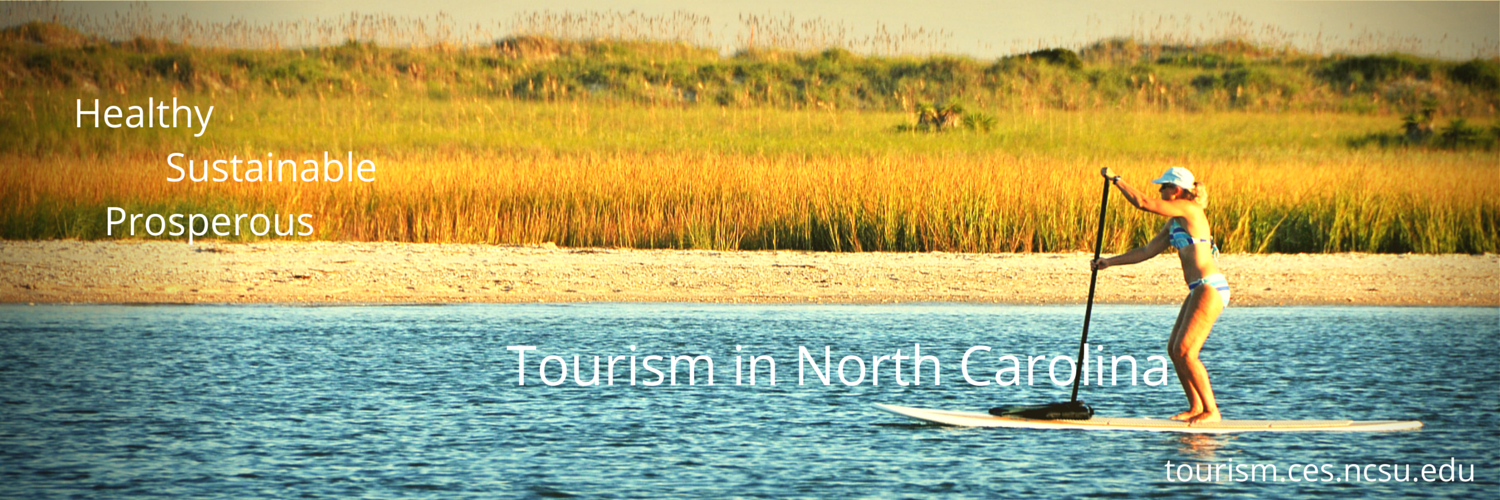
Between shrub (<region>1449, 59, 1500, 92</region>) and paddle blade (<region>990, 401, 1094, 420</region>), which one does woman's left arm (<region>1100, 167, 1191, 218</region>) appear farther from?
shrub (<region>1449, 59, 1500, 92</region>)

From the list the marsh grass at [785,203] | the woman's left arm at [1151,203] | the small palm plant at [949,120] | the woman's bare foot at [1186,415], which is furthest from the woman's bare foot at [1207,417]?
the small palm plant at [949,120]

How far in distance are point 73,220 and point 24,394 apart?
10.1m

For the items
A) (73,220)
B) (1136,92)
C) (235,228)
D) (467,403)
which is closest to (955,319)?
(467,403)

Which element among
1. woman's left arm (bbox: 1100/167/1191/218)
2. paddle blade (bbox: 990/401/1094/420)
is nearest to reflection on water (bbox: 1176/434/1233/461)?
paddle blade (bbox: 990/401/1094/420)

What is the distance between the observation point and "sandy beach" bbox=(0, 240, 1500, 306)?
16.8 meters

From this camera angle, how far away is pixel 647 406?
10.3 metres

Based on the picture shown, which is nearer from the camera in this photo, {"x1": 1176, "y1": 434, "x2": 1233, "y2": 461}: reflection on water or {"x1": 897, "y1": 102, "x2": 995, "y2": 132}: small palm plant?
{"x1": 1176, "y1": 434, "x2": 1233, "y2": 461}: reflection on water

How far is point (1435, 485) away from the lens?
825cm

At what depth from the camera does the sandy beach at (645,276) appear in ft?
55.3

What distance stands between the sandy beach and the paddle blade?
23.7 ft

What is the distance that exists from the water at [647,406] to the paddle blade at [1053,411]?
9.6 inches

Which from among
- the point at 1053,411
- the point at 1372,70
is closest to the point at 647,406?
the point at 1053,411

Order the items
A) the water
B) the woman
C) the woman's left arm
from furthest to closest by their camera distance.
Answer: the woman, the woman's left arm, the water

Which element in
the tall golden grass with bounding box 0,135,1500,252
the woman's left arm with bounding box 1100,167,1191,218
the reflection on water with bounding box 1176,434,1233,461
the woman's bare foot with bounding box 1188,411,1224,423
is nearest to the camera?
the woman's left arm with bounding box 1100,167,1191,218
